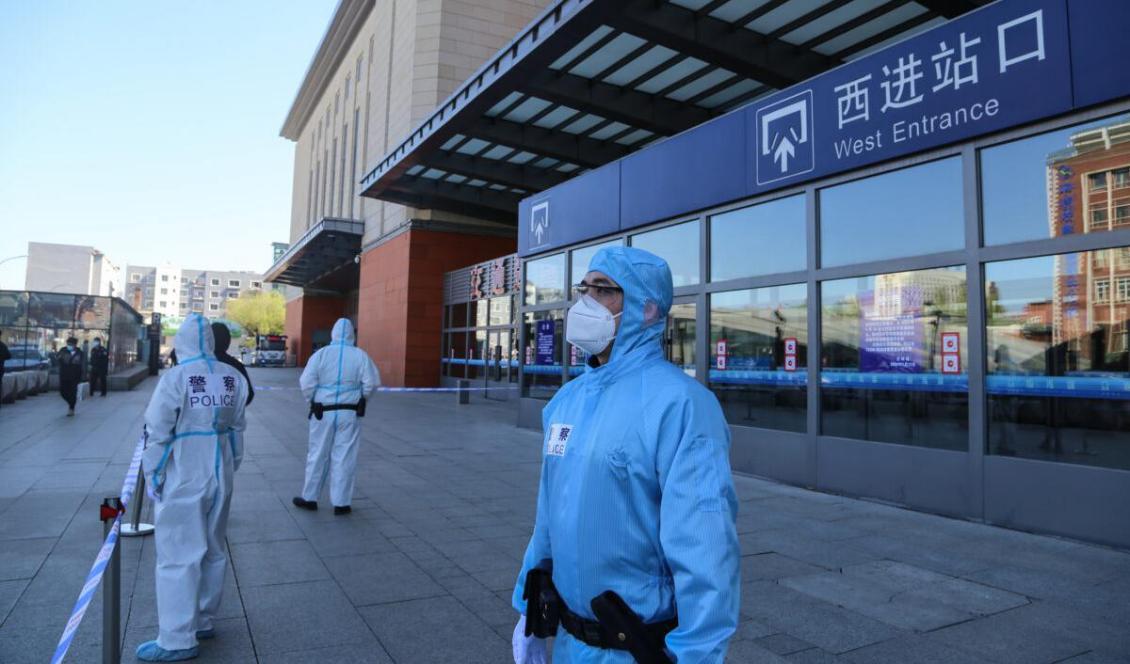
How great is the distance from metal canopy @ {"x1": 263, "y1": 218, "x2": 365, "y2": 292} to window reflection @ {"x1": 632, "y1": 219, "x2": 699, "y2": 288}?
861 inches

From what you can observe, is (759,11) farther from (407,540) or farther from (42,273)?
(42,273)

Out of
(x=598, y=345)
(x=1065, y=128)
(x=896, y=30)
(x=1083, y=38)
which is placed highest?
(x=896, y=30)

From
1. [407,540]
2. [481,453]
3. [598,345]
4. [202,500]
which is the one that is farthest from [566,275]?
[598,345]

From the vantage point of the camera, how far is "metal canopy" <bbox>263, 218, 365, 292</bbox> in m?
29.9

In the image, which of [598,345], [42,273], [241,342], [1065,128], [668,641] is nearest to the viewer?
[668,641]

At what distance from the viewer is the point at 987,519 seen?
19.9 ft

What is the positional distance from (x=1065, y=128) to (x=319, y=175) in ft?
143

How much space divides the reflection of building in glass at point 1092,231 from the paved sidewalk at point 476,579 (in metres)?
1.72

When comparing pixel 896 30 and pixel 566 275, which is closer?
pixel 896 30

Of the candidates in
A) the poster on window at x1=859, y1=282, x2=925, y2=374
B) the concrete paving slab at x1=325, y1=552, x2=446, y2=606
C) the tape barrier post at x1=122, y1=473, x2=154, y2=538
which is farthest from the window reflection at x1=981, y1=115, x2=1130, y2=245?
the tape barrier post at x1=122, y1=473, x2=154, y2=538

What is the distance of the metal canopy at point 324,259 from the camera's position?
2986 centimetres

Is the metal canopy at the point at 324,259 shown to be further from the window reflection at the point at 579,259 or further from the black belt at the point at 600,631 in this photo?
the black belt at the point at 600,631

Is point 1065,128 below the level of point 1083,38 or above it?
below

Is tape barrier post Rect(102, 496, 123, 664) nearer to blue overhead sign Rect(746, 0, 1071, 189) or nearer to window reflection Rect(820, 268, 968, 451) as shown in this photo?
window reflection Rect(820, 268, 968, 451)
